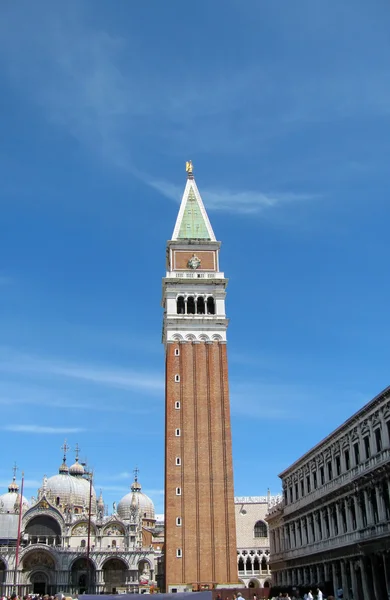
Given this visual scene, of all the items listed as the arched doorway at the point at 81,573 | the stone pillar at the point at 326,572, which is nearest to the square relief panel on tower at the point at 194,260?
the stone pillar at the point at 326,572

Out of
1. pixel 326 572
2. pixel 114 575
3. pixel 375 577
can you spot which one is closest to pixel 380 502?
pixel 375 577

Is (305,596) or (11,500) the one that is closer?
(305,596)

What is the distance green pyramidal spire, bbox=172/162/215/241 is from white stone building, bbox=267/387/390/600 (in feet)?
95.3

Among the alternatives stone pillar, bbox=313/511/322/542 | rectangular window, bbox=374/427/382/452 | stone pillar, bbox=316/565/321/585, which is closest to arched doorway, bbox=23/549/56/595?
stone pillar, bbox=316/565/321/585

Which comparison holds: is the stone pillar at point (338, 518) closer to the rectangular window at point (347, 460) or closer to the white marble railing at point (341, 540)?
the white marble railing at point (341, 540)

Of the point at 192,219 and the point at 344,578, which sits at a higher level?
the point at 192,219

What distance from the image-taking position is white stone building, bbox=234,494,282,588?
8988cm

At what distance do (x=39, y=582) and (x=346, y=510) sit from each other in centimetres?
5991

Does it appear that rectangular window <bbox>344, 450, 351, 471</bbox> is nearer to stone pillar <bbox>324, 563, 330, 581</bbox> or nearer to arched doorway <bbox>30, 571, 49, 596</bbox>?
stone pillar <bbox>324, 563, 330, 581</bbox>

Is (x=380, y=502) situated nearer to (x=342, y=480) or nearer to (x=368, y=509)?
(x=368, y=509)

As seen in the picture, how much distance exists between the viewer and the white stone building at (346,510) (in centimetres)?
4125

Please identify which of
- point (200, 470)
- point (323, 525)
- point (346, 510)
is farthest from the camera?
point (200, 470)

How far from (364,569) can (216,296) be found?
121 feet

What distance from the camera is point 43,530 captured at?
94.7 m
